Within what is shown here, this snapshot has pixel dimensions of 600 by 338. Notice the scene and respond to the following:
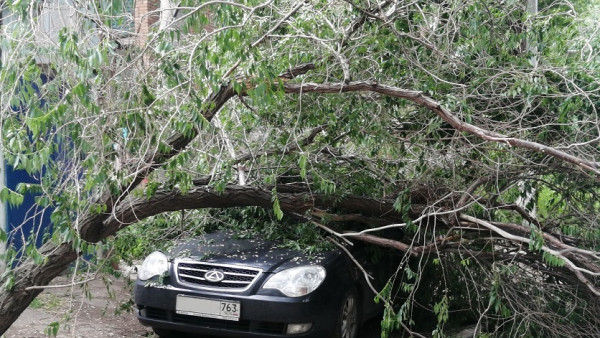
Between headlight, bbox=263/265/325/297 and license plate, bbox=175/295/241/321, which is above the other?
headlight, bbox=263/265/325/297

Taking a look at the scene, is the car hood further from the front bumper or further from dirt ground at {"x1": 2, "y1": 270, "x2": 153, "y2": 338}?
dirt ground at {"x1": 2, "y1": 270, "x2": 153, "y2": 338}

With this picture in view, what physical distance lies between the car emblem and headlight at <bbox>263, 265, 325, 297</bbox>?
41 cm

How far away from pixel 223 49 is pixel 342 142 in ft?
6.98

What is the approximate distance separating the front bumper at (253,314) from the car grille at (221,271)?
101 millimetres

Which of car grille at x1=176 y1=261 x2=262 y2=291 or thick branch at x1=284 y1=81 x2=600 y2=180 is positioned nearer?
thick branch at x1=284 y1=81 x2=600 y2=180

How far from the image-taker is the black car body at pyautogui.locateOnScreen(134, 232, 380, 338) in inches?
239

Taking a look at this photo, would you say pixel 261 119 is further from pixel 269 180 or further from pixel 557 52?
pixel 557 52

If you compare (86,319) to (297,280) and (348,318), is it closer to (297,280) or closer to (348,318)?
(297,280)

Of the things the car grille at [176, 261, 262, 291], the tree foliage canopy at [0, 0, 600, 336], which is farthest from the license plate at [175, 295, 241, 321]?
the tree foliage canopy at [0, 0, 600, 336]

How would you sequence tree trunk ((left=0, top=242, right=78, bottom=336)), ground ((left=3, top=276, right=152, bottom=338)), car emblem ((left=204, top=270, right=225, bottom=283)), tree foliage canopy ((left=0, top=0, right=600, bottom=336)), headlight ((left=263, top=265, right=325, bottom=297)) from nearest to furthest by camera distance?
tree foliage canopy ((left=0, top=0, right=600, bottom=336)), tree trunk ((left=0, top=242, right=78, bottom=336)), headlight ((left=263, top=265, right=325, bottom=297)), car emblem ((left=204, top=270, right=225, bottom=283)), ground ((left=3, top=276, right=152, bottom=338))

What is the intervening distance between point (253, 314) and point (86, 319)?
234 cm

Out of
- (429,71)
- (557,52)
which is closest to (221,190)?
(429,71)

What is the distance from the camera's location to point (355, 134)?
648 cm

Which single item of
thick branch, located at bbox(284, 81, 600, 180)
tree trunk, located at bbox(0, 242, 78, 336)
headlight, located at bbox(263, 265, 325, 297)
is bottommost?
headlight, located at bbox(263, 265, 325, 297)
